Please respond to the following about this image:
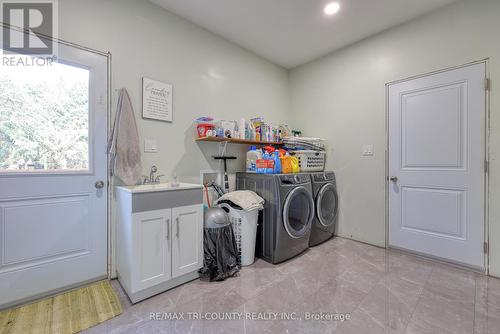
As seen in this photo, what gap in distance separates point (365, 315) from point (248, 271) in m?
1.02

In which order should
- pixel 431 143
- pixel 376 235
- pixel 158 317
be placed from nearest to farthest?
1. pixel 158 317
2. pixel 431 143
3. pixel 376 235

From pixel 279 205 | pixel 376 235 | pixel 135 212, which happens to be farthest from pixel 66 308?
pixel 376 235

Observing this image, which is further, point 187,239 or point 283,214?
point 283,214

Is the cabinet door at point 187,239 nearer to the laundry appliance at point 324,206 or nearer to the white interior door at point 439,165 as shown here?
the laundry appliance at point 324,206

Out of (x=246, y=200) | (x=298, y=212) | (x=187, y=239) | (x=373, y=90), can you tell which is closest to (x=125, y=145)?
(x=187, y=239)

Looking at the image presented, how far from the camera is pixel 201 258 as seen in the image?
6.45 ft

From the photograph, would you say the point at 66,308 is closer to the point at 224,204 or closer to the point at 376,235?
the point at 224,204

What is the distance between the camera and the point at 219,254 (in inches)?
79.5

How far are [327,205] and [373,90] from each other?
5.21 feet

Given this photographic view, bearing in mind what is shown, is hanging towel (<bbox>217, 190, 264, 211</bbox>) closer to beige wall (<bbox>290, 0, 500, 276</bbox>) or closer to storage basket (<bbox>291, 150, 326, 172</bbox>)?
storage basket (<bbox>291, 150, 326, 172</bbox>)

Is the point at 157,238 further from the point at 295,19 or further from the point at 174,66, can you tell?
the point at 295,19
